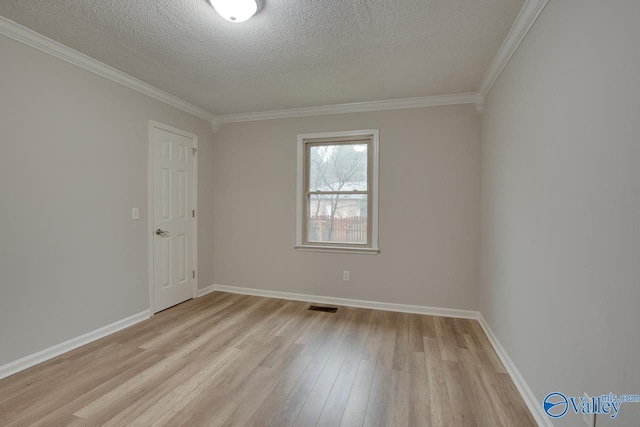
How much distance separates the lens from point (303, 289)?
382 cm

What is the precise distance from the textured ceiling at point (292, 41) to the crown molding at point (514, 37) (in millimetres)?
61

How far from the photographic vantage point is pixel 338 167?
12.3 ft

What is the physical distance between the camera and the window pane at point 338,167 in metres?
3.65

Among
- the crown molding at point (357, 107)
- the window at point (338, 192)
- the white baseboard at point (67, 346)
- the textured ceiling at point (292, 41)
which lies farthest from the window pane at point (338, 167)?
the white baseboard at point (67, 346)

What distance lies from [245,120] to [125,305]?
8.88 ft

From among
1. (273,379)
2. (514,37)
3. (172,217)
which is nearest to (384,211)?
(514,37)

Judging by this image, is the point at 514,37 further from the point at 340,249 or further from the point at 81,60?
the point at 81,60

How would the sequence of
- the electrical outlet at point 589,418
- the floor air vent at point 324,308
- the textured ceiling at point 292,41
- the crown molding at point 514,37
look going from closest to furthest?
1. the electrical outlet at point 589,418
2. the crown molding at point 514,37
3. the textured ceiling at point 292,41
4. the floor air vent at point 324,308

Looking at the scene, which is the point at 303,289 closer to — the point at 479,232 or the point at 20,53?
the point at 479,232

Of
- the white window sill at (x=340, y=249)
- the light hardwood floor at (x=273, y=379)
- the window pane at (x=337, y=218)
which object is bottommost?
the light hardwood floor at (x=273, y=379)

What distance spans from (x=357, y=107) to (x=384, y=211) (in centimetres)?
135

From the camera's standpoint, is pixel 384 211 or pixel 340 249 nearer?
pixel 384 211

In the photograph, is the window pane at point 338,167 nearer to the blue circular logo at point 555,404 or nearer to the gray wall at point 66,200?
the gray wall at point 66,200

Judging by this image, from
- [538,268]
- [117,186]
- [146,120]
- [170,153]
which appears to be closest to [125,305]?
[117,186]
